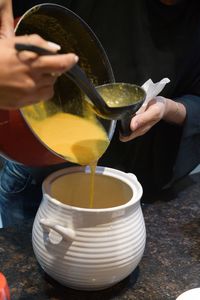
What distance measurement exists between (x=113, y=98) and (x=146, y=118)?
15 centimetres

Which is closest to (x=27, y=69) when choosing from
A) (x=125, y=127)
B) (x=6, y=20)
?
(x=6, y=20)

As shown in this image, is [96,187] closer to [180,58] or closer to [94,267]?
[94,267]

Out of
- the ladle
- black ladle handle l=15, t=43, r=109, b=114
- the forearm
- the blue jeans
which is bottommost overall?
the blue jeans

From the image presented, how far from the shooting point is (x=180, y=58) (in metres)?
1.10

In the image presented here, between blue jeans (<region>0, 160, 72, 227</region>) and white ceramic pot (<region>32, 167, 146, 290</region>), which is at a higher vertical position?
white ceramic pot (<region>32, 167, 146, 290</region>)

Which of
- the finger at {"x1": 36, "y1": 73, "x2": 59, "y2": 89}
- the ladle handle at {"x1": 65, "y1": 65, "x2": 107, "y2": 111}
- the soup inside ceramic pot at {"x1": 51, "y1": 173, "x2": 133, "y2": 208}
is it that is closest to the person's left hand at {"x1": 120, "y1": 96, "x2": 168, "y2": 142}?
the soup inside ceramic pot at {"x1": 51, "y1": 173, "x2": 133, "y2": 208}

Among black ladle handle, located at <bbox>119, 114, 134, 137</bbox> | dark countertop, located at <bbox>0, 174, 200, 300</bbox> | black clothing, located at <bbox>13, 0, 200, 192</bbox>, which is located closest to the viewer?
dark countertop, located at <bbox>0, 174, 200, 300</bbox>

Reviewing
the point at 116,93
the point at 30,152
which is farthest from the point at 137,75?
the point at 30,152

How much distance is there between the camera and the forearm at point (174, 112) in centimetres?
104

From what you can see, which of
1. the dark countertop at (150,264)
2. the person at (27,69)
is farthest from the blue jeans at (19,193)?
the person at (27,69)

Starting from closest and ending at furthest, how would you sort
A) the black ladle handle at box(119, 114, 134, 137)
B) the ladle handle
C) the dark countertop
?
the ladle handle, the dark countertop, the black ladle handle at box(119, 114, 134, 137)

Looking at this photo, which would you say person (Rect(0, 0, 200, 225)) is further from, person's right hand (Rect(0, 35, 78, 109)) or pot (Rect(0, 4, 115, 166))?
person's right hand (Rect(0, 35, 78, 109))

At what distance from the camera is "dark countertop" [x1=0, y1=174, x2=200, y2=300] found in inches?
28.5

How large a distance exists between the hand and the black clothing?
0.09 ft
